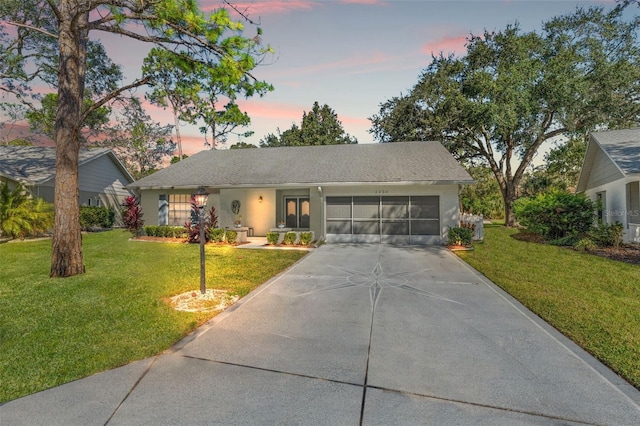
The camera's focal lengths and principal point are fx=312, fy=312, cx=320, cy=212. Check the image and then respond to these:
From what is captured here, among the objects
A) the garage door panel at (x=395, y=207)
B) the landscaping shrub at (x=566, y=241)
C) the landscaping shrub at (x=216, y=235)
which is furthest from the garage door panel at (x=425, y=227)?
the landscaping shrub at (x=216, y=235)

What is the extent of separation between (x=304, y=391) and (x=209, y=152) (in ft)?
62.3

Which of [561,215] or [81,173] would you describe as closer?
[561,215]

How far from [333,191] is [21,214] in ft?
45.1

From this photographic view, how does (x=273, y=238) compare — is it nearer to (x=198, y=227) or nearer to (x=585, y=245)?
(x=198, y=227)

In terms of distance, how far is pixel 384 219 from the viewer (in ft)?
45.3

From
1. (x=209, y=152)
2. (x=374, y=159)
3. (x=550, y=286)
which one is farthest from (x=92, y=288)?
(x=209, y=152)

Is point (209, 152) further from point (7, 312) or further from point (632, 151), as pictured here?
point (632, 151)

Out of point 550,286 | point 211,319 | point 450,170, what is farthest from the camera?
point 450,170

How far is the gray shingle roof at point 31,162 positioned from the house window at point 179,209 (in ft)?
24.9

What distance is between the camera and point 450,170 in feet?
45.4

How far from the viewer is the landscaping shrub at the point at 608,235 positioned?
11102 mm

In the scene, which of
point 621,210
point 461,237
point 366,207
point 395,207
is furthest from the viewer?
point 366,207

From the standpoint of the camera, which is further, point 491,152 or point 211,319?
point 491,152

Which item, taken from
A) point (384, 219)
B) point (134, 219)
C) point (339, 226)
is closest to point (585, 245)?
point (384, 219)
